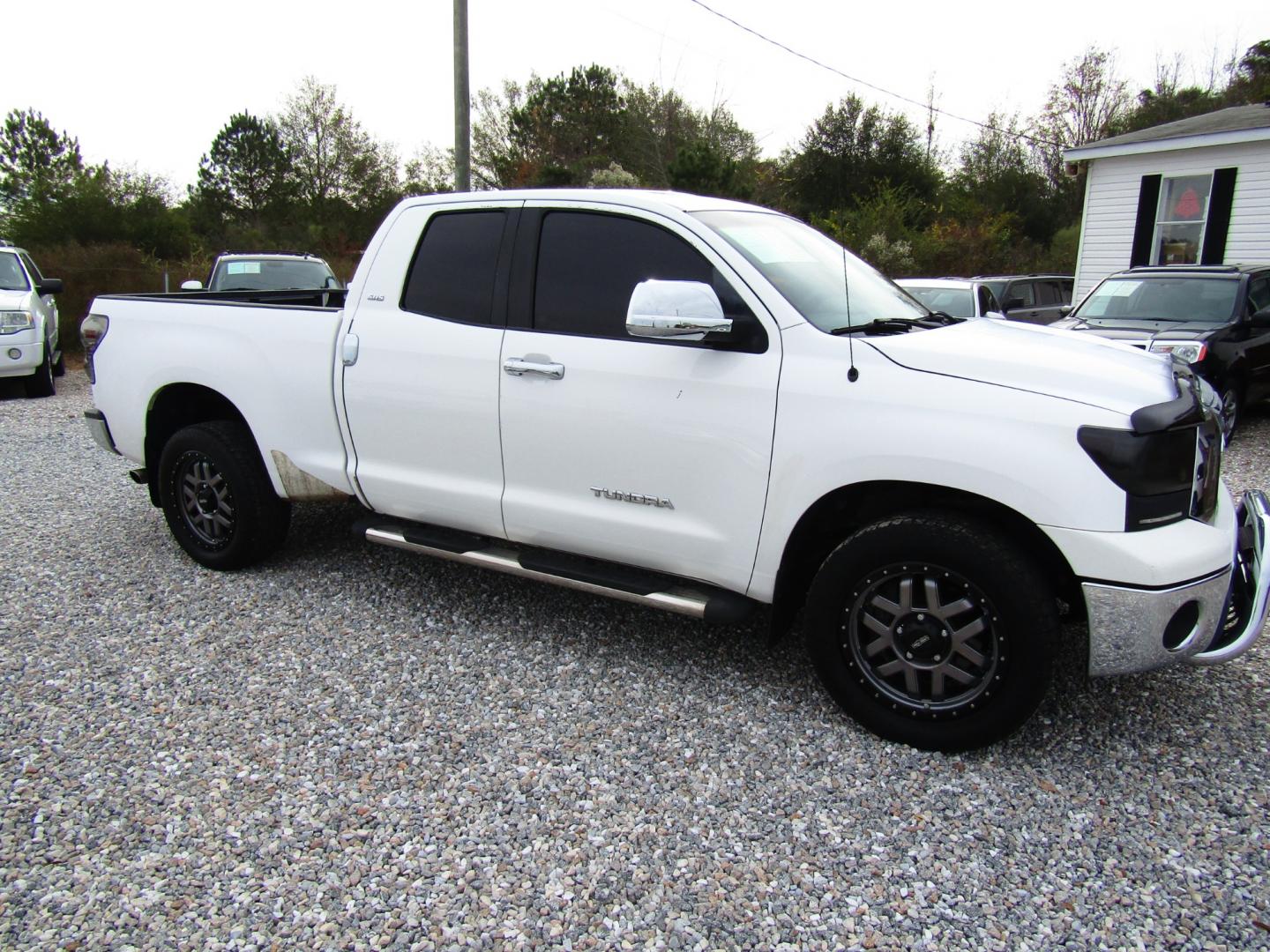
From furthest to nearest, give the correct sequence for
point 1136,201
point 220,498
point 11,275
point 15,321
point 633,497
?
point 1136,201
point 11,275
point 15,321
point 220,498
point 633,497

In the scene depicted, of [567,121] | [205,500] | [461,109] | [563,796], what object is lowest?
[563,796]

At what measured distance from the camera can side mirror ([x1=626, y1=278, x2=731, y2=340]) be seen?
3035 mm

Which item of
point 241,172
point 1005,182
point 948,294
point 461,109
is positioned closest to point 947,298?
point 948,294

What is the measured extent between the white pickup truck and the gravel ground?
0.39 meters

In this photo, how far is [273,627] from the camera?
13.7 ft

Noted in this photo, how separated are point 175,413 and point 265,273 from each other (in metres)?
7.39

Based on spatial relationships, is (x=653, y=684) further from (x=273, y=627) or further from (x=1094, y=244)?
(x=1094, y=244)

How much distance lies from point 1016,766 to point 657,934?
56.7 inches

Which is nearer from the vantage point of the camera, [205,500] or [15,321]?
[205,500]

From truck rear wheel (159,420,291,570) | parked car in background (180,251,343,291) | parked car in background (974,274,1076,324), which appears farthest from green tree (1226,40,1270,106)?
truck rear wheel (159,420,291,570)

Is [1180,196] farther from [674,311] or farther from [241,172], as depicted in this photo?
[241,172]

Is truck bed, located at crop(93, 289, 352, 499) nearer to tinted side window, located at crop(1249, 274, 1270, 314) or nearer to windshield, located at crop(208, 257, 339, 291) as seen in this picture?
windshield, located at crop(208, 257, 339, 291)

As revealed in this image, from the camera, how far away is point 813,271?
11.8 ft

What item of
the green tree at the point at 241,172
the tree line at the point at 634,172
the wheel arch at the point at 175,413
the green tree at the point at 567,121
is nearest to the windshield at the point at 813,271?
the wheel arch at the point at 175,413
